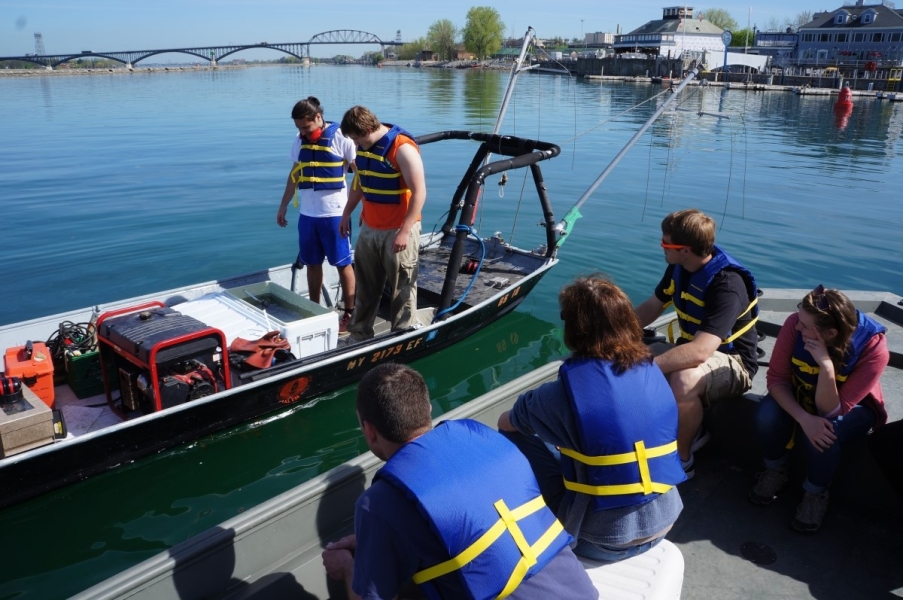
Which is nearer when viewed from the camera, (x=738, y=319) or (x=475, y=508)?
(x=475, y=508)

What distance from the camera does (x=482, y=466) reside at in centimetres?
193

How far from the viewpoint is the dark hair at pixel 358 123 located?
5.29 metres

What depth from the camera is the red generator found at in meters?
4.63

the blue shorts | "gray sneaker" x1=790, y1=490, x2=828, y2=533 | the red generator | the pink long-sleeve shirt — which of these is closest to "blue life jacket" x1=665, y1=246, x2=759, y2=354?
the pink long-sleeve shirt

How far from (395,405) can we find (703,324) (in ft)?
6.53

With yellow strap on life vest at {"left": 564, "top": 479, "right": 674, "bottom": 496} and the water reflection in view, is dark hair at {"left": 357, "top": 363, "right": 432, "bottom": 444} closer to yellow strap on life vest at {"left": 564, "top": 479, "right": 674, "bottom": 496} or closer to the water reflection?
yellow strap on life vest at {"left": 564, "top": 479, "right": 674, "bottom": 496}

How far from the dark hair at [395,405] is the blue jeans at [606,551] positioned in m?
0.88

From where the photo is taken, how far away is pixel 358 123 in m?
5.29

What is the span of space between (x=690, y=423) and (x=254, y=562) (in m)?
2.15

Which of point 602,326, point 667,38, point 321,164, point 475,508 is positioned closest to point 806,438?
point 602,326

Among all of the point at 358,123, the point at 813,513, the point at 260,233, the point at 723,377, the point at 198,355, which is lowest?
the point at 260,233

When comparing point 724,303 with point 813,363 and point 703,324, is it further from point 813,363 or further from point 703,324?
point 813,363

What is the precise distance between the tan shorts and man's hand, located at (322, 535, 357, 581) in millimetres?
1945

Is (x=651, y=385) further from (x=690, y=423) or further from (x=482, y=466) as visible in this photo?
(x=690, y=423)
